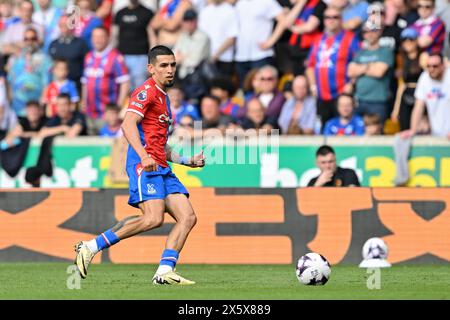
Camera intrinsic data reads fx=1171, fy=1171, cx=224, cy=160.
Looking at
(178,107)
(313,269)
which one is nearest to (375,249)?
(313,269)

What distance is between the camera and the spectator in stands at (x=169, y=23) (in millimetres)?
21406

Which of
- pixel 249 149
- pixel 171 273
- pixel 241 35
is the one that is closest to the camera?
pixel 171 273

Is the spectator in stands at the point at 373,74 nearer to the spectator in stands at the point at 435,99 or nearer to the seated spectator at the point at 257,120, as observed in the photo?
the spectator in stands at the point at 435,99

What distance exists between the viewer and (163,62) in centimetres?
1189

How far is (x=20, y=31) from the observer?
22.5 metres

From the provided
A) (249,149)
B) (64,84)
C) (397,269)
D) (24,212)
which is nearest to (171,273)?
(397,269)

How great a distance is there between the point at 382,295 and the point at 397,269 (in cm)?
434

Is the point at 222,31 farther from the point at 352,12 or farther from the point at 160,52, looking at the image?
the point at 160,52

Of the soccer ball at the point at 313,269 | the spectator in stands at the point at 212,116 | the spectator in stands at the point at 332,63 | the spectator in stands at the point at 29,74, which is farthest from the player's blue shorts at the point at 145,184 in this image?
the spectator in stands at the point at 29,74

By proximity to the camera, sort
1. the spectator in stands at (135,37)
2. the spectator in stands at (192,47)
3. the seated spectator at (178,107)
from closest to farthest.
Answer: the seated spectator at (178,107) → the spectator in stands at (192,47) → the spectator in stands at (135,37)

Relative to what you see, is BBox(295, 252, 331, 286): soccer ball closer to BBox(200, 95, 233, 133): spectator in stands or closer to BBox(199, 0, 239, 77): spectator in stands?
BBox(200, 95, 233, 133): spectator in stands

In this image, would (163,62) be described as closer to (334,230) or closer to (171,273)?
(171,273)

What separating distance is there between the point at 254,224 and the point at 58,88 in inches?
244

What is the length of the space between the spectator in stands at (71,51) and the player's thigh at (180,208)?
32.5 ft
